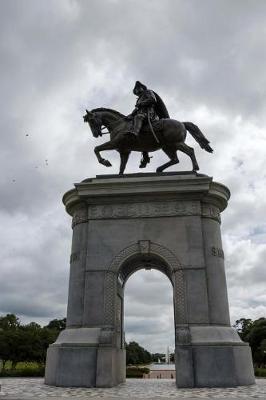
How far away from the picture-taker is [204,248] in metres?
16.9

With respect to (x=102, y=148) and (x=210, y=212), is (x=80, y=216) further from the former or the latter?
(x=210, y=212)

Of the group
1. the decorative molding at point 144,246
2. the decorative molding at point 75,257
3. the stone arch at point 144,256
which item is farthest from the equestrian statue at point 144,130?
the decorative molding at point 75,257

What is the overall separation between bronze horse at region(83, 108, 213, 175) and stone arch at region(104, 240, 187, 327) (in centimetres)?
414

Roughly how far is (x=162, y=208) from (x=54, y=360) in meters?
7.57

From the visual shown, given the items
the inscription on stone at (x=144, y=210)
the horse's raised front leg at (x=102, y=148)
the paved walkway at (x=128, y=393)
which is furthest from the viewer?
the horse's raised front leg at (x=102, y=148)

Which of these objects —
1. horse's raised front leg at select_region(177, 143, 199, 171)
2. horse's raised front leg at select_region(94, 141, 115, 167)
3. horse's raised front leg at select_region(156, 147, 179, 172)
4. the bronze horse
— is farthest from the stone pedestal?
the bronze horse

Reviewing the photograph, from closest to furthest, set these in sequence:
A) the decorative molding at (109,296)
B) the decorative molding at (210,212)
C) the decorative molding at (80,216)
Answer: the decorative molding at (109,296) → the decorative molding at (210,212) → the decorative molding at (80,216)

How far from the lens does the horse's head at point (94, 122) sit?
19.3 meters

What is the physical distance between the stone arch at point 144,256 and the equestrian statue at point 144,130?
4148 millimetres

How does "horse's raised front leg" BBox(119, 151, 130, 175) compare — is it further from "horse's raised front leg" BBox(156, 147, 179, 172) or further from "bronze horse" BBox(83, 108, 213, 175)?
"horse's raised front leg" BBox(156, 147, 179, 172)

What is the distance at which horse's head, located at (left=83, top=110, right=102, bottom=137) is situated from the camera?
19344 millimetres

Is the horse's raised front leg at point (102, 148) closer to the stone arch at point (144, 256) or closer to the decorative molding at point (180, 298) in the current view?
the stone arch at point (144, 256)

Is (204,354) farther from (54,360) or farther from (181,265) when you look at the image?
(54,360)

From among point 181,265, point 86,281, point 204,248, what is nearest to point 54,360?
point 86,281
